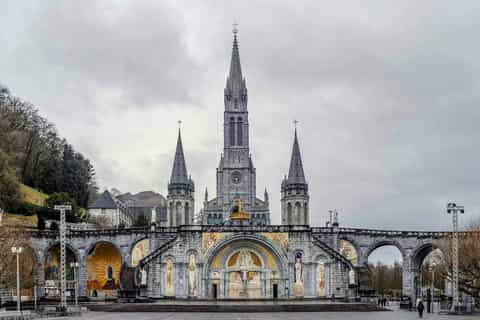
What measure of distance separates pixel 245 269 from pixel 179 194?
56526mm

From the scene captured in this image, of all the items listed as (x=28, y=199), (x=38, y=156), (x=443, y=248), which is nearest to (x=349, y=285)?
(x=443, y=248)

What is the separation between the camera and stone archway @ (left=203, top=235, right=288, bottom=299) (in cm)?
7781

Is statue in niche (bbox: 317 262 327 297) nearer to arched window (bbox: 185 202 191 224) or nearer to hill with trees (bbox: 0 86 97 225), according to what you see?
hill with trees (bbox: 0 86 97 225)

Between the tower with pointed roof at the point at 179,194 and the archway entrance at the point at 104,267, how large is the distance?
45177mm

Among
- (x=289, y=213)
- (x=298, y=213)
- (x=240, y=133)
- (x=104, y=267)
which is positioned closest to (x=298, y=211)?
(x=298, y=213)

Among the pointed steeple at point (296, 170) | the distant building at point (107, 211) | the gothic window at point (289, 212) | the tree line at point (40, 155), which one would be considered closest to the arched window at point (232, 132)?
the gothic window at point (289, 212)

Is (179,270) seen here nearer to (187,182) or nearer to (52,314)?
(52,314)

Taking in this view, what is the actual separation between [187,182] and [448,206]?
84928mm

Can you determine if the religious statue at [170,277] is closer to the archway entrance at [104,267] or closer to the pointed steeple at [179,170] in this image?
the archway entrance at [104,267]

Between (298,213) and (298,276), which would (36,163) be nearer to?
(298,213)

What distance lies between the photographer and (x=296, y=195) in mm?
131000

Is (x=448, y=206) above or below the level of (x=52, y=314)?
above

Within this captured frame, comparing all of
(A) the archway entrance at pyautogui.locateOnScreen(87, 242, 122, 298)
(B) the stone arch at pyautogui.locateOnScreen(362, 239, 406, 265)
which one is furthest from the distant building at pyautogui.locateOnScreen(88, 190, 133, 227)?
(B) the stone arch at pyautogui.locateOnScreen(362, 239, 406, 265)

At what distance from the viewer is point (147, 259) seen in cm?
7606
